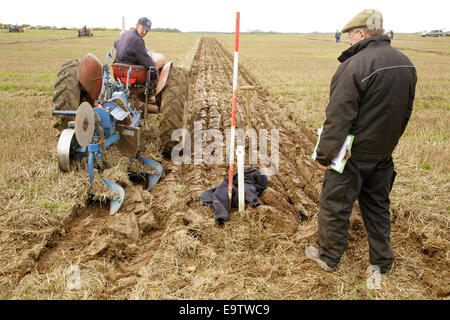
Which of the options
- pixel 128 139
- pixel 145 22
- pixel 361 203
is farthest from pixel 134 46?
pixel 361 203

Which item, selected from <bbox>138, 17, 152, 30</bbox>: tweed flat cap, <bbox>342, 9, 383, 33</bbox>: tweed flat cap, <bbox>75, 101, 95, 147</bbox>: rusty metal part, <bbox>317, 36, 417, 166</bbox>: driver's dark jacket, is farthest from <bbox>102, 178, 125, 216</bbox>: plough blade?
<bbox>342, 9, 383, 33</bbox>: tweed flat cap

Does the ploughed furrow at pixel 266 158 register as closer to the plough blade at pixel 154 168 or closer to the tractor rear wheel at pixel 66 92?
the plough blade at pixel 154 168

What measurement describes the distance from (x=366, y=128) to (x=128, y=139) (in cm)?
277

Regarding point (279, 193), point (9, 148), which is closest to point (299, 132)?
point (279, 193)

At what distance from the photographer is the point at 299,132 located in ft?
21.5

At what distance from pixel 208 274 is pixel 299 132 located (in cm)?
457

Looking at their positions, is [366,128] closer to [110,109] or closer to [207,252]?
[207,252]

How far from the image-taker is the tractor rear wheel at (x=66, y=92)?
4.48 metres

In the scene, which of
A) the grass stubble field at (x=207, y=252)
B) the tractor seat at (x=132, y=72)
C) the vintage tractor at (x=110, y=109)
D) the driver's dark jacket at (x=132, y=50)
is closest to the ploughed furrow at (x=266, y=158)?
the grass stubble field at (x=207, y=252)

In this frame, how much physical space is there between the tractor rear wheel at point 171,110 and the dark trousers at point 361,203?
9.13ft

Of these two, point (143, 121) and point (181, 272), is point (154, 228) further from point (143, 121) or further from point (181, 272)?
point (143, 121)

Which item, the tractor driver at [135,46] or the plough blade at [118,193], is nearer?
the plough blade at [118,193]

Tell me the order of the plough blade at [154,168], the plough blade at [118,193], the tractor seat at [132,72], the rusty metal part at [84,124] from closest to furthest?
1. the rusty metal part at [84,124]
2. the plough blade at [118,193]
3. the plough blade at [154,168]
4. the tractor seat at [132,72]

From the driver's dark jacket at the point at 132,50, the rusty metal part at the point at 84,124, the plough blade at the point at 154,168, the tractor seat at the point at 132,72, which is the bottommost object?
the plough blade at the point at 154,168
